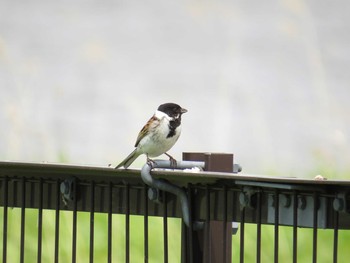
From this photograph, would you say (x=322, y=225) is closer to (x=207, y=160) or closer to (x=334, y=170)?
(x=207, y=160)

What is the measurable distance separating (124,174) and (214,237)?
30 centimetres

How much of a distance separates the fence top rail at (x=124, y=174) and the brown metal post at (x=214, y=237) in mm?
156

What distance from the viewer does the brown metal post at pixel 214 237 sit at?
3146mm

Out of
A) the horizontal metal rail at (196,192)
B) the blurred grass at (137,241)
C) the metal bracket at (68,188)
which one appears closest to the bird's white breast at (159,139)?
the blurred grass at (137,241)

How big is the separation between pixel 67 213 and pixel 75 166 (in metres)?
2.72

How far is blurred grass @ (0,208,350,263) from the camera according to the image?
5.10m

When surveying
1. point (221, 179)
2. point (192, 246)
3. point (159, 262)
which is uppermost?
point (221, 179)

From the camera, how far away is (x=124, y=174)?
3.19 m

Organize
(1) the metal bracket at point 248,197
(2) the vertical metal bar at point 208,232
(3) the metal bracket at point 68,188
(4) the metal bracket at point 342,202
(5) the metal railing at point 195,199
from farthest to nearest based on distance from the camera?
1. (3) the metal bracket at point 68,188
2. (2) the vertical metal bar at point 208,232
3. (1) the metal bracket at point 248,197
4. (5) the metal railing at point 195,199
5. (4) the metal bracket at point 342,202

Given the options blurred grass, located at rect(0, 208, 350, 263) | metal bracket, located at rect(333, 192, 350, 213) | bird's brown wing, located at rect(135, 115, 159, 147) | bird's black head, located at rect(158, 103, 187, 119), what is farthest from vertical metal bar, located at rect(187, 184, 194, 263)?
bird's brown wing, located at rect(135, 115, 159, 147)

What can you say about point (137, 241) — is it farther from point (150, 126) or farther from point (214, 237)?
point (214, 237)

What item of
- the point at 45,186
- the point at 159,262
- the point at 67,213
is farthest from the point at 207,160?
the point at 159,262

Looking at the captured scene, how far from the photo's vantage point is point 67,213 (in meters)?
5.92

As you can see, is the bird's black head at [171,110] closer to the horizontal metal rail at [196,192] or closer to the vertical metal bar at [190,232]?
the horizontal metal rail at [196,192]
